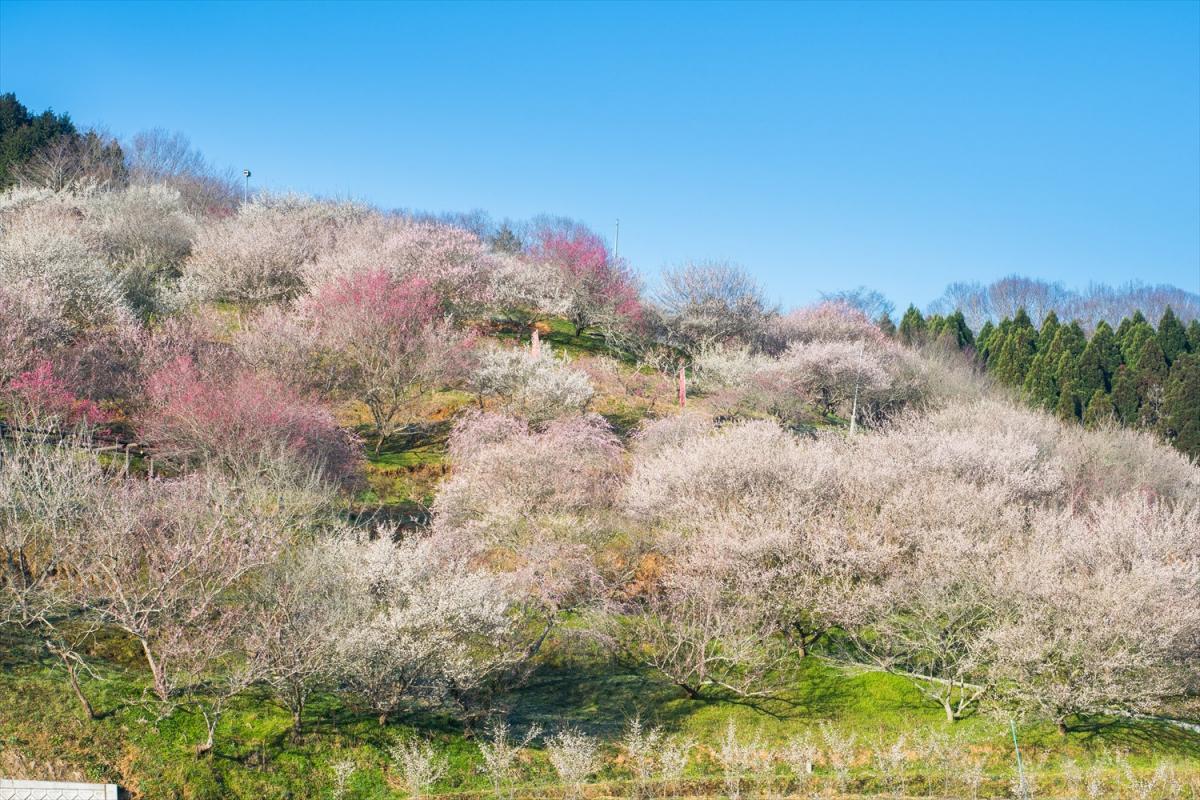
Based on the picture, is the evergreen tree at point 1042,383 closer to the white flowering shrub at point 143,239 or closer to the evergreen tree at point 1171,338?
the evergreen tree at point 1171,338

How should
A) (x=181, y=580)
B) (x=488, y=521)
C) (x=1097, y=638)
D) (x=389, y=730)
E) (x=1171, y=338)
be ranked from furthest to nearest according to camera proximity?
(x=1171, y=338), (x=488, y=521), (x=1097, y=638), (x=389, y=730), (x=181, y=580)

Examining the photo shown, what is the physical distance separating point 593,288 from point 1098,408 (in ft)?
82.0

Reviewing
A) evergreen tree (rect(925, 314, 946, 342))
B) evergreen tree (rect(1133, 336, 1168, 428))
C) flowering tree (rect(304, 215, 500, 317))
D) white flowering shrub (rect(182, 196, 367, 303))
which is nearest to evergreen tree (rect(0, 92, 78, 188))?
white flowering shrub (rect(182, 196, 367, 303))

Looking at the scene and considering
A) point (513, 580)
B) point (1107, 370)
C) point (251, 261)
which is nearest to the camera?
point (513, 580)

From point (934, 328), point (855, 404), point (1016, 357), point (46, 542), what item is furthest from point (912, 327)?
point (46, 542)

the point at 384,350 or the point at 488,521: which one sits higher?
the point at 384,350

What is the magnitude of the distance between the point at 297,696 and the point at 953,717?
12239 mm

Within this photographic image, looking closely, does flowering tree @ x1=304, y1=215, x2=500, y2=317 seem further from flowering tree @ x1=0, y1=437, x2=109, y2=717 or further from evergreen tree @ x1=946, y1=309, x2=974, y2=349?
evergreen tree @ x1=946, y1=309, x2=974, y2=349

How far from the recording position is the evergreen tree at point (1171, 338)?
169ft

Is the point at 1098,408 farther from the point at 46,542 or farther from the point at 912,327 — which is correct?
the point at 46,542

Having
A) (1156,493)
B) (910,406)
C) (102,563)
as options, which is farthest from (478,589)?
(910,406)

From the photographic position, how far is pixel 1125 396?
47438 millimetres

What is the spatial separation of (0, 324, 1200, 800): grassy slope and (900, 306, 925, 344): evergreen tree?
39.7 metres

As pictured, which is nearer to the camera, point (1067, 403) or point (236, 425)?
point (236, 425)
